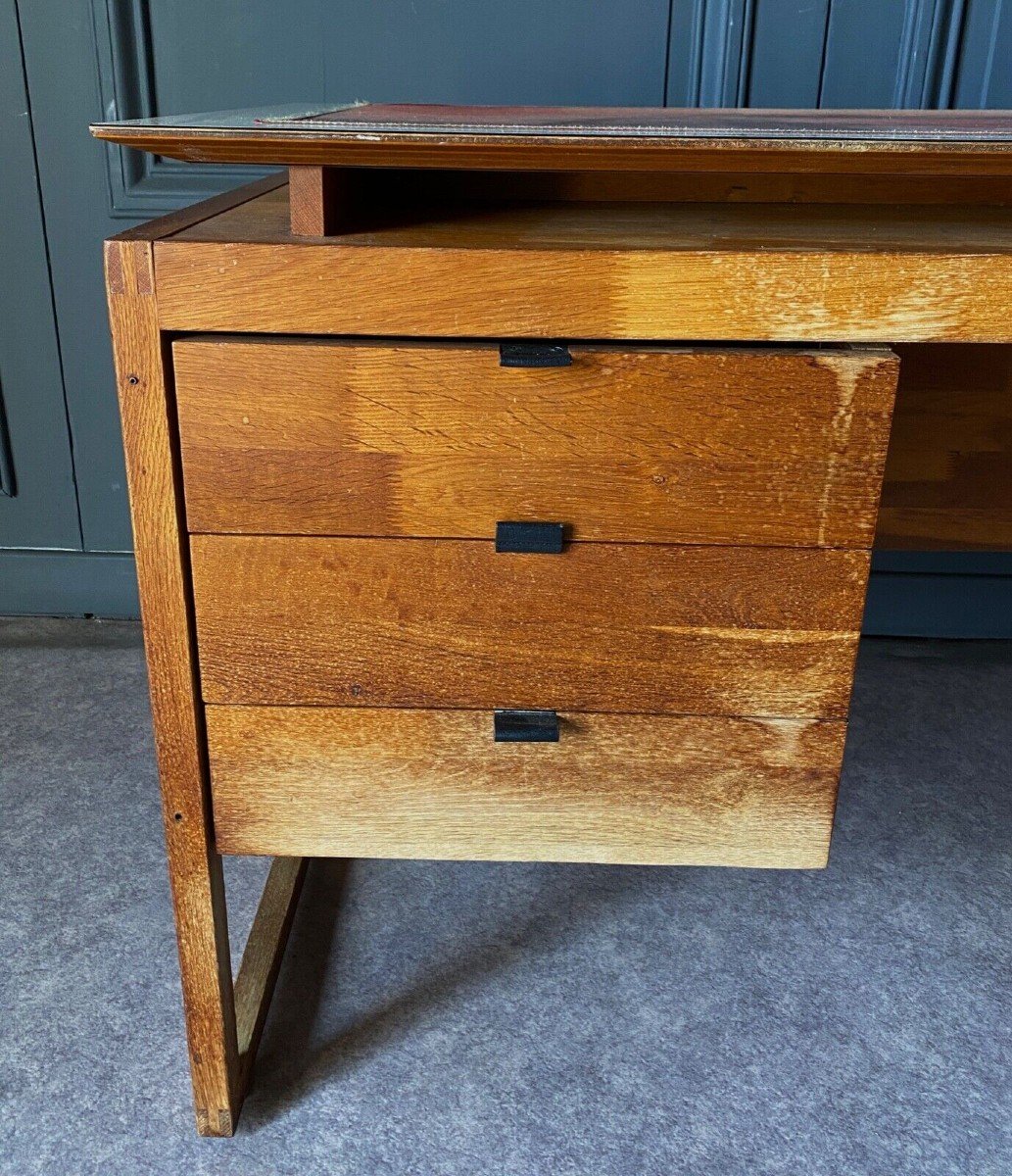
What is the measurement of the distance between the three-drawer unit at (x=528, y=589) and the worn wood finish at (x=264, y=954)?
243mm

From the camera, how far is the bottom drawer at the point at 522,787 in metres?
0.76

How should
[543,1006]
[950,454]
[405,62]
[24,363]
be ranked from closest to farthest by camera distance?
[543,1006] → [950,454] → [405,62] → [24,363]

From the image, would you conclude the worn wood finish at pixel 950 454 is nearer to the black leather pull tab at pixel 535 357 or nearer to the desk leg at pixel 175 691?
the black leather pull tab at pixel 535 357

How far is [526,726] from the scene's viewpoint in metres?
0.75

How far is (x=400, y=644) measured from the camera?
2.41ft

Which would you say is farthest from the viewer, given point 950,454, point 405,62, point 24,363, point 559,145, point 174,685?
point 24,363

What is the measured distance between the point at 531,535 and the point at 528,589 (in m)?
0.04

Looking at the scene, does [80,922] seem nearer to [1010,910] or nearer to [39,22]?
[1010,910]

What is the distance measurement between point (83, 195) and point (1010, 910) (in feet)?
4.58

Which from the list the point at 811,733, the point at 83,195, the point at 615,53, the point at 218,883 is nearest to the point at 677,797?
the point at 811,733

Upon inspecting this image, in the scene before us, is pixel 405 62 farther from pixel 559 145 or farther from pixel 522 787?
pixel 522 787

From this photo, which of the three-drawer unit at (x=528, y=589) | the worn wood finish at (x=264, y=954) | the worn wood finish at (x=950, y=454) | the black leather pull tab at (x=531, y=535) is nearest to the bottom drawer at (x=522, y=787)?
the three-drawer unit at (x=528, y=589)

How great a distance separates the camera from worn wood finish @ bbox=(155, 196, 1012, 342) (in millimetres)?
650

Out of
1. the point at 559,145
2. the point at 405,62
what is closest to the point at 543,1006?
the point at 559,145
